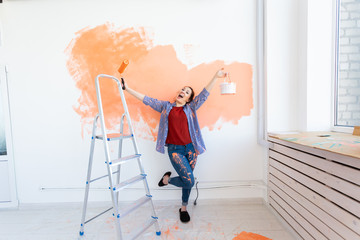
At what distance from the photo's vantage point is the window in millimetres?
1737

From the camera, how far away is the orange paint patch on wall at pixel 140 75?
2.11m

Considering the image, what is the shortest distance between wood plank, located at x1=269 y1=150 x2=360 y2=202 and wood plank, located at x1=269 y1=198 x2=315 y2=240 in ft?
1.50

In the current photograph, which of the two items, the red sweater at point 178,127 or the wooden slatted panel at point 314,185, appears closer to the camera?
the wooden slatted panel at point 314,185

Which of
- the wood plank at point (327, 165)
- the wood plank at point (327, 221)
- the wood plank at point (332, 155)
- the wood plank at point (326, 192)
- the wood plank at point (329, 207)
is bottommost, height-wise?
the wood plank at point (327, 221)

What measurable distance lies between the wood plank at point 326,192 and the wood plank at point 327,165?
115 mm

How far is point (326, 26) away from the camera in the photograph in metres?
1.87

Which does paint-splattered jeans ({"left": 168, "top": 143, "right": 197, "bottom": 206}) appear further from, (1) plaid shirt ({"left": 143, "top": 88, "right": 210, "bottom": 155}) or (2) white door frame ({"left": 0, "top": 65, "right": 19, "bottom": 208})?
(2) white door frame ({"left": 0, "top": 65, "right": 19, "bottom": 208})

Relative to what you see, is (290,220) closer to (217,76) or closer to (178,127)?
(178,127)

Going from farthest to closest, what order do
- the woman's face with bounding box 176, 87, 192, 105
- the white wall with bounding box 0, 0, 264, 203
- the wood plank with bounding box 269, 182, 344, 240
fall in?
the white wall with bounding box 0, 0, 264, 203, the woman's face with bounding box 176, 87, 192, 105, the wood plank with bounding box 269, 182, 344, 240

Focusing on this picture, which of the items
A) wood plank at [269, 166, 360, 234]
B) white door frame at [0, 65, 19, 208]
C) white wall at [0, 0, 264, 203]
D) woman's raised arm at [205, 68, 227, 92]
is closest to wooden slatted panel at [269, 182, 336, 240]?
wood plank at [269, 166, 360, 234]

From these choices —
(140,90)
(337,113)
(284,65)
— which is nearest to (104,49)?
(140,90)

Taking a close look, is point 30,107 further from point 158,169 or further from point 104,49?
point 158,169

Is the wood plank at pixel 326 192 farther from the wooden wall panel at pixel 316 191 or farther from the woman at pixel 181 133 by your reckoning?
the woman at pixel 181 133

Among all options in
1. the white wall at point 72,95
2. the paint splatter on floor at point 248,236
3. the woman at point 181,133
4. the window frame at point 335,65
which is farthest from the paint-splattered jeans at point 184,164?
the window frame at point 335,65
